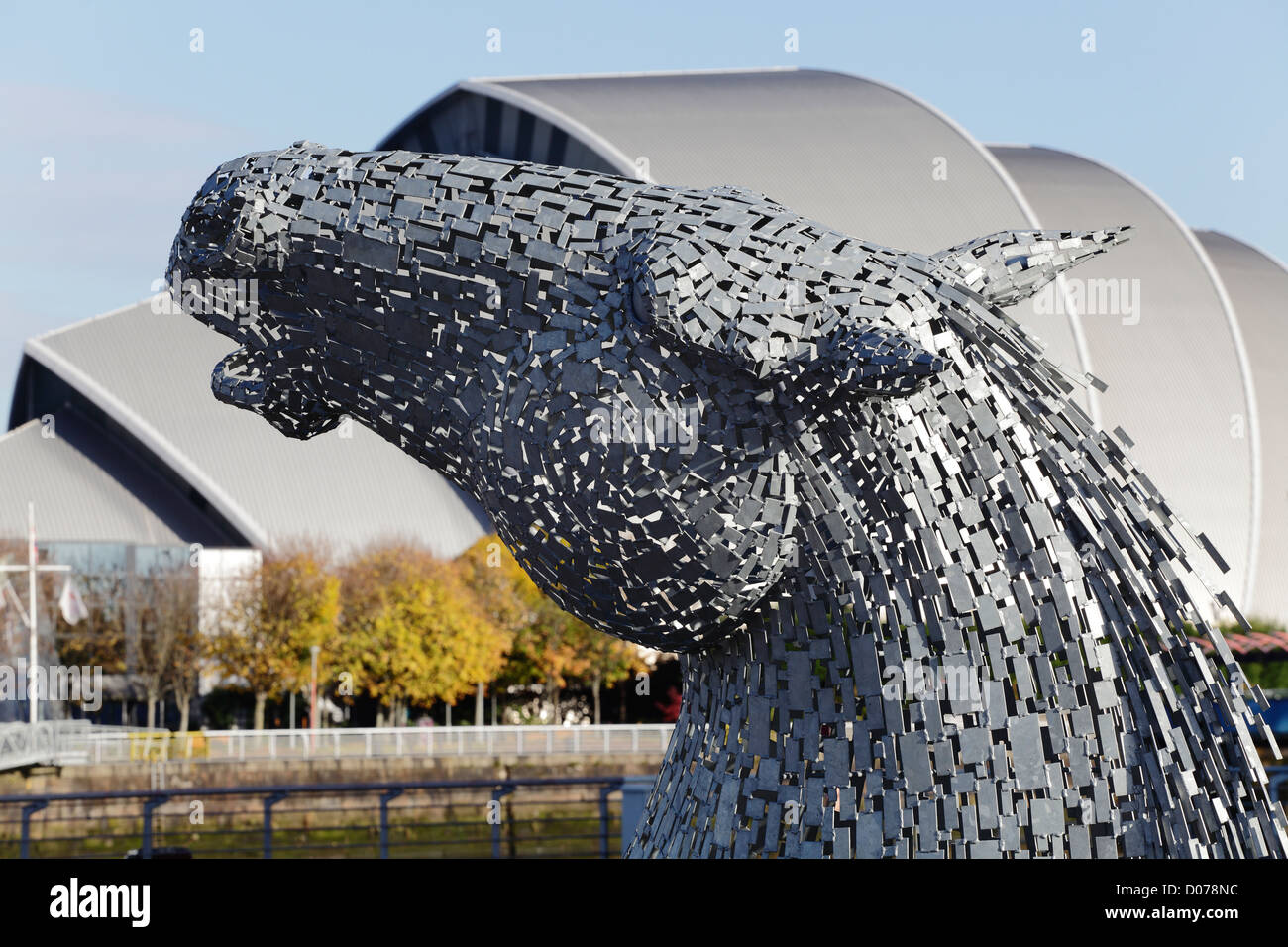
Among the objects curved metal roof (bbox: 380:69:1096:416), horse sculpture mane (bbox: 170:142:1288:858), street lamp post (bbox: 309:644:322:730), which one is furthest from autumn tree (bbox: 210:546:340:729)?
horse sculpture mane (bbox: 170:142:1288:858)

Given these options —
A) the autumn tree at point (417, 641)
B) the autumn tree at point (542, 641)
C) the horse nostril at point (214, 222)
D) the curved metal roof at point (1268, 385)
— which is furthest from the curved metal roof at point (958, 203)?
the horse nostril at point (214, 222)

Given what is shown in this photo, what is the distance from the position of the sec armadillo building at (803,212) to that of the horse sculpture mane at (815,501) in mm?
40465

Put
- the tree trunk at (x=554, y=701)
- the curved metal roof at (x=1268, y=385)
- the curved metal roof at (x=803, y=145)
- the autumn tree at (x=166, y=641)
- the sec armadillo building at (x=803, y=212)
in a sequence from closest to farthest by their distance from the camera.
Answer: the autumn tree at (x=166, y=641), the tree trunk at (x=554, y=701), the sec armadillo building at (x=803, y=212), the curved metal roof at (x=803, y=145), the curved metal roof at (x=1268, y=385)

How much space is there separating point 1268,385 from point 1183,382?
4931 millimetres

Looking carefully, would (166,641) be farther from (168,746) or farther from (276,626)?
(168,746)

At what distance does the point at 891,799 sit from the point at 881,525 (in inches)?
19.2

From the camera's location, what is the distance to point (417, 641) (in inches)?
1289

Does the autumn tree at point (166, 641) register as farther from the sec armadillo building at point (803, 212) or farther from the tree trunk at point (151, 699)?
the sec armadillo building at point (803, 212)

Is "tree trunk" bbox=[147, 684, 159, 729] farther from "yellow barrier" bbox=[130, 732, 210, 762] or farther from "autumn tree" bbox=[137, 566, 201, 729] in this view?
"yellow barrier" bbox=[130, 732, 210, 762]

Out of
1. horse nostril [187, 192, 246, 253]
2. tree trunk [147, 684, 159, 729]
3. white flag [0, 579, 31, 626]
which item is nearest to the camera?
horse nostril [187, 192, 246, 253]

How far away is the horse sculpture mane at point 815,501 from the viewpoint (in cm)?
233

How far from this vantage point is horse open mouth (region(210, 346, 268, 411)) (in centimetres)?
280

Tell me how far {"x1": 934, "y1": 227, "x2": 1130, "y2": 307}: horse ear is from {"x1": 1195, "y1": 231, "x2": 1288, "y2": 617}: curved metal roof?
4685cm
